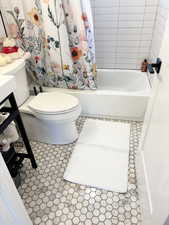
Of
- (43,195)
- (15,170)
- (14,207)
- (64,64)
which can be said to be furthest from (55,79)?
(14,207)

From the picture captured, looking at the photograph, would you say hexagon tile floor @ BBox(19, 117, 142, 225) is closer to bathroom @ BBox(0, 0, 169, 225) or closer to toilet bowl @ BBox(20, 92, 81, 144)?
bathroom @ BBox(0, 0, 169, 225)

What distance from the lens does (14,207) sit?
0.80 m

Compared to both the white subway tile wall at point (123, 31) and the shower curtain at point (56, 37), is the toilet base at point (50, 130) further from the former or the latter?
the white subway tile wall at point (123, 31)

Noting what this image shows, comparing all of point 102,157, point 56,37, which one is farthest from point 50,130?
point 56,37

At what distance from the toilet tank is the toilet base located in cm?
18

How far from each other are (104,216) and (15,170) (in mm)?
737

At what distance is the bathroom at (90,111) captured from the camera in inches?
34.6

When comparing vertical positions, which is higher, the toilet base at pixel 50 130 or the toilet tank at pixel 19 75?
the toilet tank at pixel 19 75

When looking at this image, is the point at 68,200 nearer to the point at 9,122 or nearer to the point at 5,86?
the point at 9,122

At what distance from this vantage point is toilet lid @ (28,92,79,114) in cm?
142

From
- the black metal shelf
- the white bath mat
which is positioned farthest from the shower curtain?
the black metal shelf

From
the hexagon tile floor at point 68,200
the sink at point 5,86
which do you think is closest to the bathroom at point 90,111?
the hexagon tile floor at point 68,200

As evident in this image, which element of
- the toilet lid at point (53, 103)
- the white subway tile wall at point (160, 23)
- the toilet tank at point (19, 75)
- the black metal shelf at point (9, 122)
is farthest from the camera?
the white subway tile wall at point (160, 23)

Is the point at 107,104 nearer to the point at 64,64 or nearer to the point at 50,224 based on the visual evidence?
the point at 64,64
